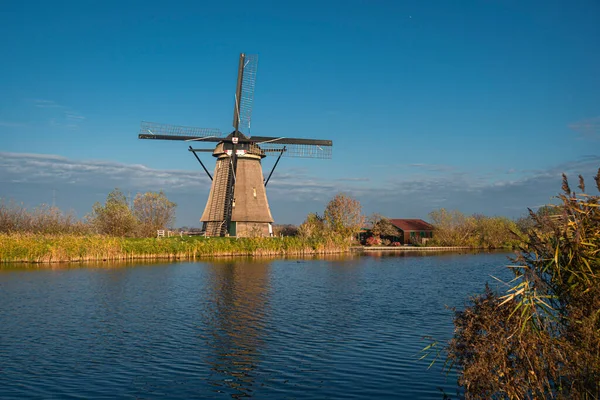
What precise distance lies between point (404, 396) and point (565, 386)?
2.40 meters

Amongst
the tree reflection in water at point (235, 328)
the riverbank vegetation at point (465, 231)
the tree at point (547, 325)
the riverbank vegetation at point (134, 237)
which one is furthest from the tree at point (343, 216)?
the tree at point (547, 325)

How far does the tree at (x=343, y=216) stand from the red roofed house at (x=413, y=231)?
6658 millimetres

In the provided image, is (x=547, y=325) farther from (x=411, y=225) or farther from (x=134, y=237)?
(x=411, y=225)

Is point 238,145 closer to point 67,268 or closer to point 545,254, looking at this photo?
point 67,268

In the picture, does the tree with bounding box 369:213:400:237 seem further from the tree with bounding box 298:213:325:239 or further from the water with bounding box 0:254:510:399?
the water with bounding box 0:254:510:399

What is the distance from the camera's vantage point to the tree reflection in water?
9008 millimetres

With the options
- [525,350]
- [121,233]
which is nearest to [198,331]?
[525,350]

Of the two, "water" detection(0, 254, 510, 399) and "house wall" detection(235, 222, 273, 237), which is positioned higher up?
"house wall" detection(235, 222, 273, 237)

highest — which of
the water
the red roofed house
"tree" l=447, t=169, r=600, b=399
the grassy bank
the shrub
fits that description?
the red roofed house

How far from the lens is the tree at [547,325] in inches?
240

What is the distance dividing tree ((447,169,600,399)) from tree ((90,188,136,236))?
4019 centimetres

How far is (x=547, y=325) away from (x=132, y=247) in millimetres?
30460

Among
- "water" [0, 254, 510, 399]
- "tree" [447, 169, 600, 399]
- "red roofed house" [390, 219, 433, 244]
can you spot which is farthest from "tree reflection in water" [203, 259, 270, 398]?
"red roofed house" [390, 219, 433, 244]

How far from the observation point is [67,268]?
88.8 feet
